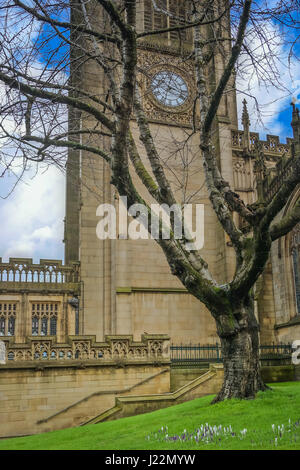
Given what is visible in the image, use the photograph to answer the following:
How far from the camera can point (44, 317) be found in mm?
21078

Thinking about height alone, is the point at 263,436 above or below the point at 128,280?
below

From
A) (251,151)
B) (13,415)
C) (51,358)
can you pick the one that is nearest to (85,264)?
(51,358)

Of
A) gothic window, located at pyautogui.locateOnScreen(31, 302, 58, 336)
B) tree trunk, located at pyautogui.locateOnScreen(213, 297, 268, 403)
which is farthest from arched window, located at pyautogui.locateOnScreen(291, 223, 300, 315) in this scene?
gothic window, located at pyautogui.locateOnScreen(31, 302, 58, 336)

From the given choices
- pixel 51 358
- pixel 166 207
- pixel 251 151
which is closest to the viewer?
pixel 166 207

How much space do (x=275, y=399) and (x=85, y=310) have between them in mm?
12815

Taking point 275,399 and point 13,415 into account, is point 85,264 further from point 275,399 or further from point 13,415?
point 275,399

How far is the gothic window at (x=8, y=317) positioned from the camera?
2053 cm

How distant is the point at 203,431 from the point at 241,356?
87.2 inches

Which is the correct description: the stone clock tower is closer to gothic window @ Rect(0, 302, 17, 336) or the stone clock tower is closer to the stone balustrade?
gothic window @ Rect(0, 302, 17, 336)

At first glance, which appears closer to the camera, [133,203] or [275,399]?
[275,399]

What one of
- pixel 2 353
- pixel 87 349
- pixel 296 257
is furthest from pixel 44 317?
pixel 296 257

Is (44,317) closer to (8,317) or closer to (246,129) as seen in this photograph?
(8,317)

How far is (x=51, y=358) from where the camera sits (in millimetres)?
13953
